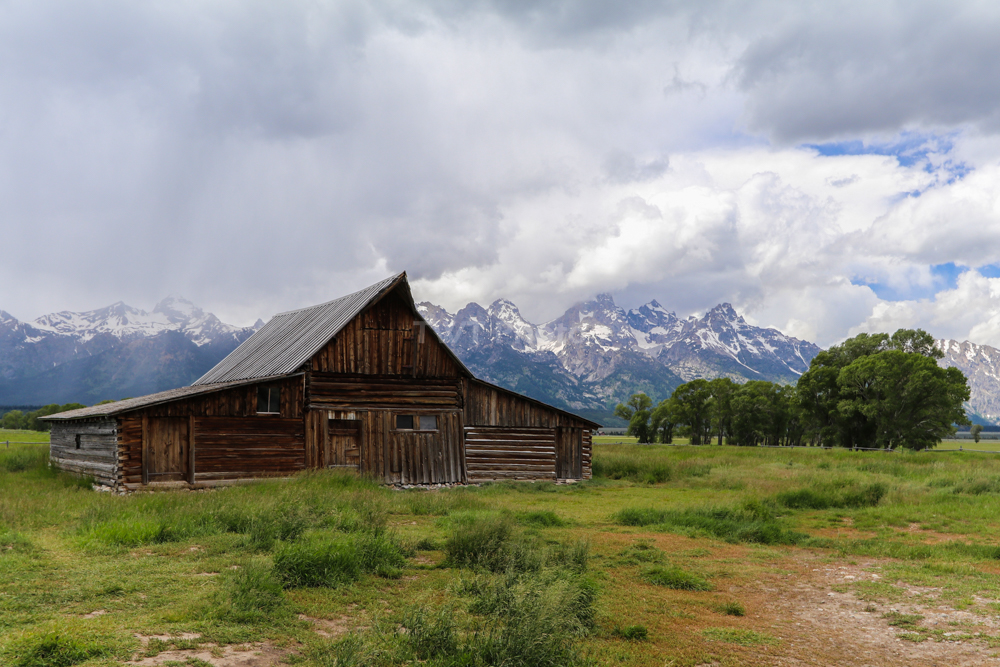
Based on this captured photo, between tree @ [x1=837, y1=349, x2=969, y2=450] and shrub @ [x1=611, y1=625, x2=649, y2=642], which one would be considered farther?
tree @ [x1=837, y1=349, x2=969, y2=450]

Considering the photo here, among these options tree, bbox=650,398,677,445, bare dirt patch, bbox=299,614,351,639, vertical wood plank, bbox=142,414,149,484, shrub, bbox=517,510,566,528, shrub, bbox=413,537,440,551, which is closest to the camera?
bare dirt patch, bbox=299,614,351,639

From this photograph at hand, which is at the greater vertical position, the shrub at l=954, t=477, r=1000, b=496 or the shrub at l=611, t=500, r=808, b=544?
the shrub at l=611, t=500, r=808, b=544

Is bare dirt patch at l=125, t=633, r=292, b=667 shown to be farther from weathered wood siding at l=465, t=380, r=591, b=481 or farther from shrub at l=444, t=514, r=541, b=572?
weathered wood siding at l=465, t=380, r=591, b=481

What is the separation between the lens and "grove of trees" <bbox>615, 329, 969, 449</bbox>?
57969 mm

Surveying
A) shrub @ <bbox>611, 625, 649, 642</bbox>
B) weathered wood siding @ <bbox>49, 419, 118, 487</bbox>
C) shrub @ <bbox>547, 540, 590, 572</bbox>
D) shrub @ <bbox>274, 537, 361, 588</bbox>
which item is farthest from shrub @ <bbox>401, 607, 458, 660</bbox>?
weathered wood siding @ <bbox>49, 419, 118, 487</bbox>

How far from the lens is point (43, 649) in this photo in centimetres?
567

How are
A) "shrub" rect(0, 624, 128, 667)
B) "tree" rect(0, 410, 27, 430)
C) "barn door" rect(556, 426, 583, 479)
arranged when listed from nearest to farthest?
"shrub" rect(0, 624, 128, 667) → "barn door" rect(556, 426, 583, 479) → "tree" rect(0, 410, 27, 430)

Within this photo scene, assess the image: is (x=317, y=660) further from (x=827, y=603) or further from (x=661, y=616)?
(x=827, y=603)

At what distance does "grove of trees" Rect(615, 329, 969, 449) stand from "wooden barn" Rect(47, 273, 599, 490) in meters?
41.4

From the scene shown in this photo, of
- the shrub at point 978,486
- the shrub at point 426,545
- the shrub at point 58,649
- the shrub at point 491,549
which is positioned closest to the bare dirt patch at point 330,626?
the shrub at point 58,649

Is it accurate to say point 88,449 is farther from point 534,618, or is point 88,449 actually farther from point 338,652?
point 534,618

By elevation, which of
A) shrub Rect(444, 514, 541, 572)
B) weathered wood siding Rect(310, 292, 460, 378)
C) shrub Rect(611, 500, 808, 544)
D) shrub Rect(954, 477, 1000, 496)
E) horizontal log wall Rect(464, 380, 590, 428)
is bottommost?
shrub Rect(954, 477, 1000, 496)

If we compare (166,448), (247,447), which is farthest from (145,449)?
(247,447)

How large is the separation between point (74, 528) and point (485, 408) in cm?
1779
